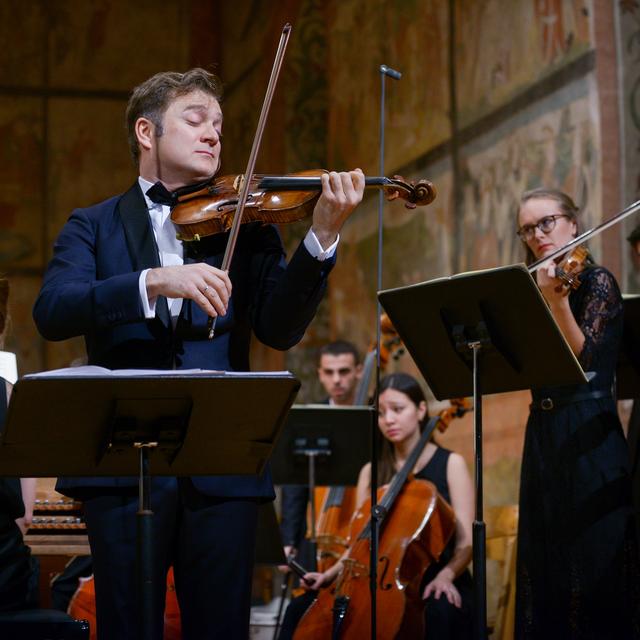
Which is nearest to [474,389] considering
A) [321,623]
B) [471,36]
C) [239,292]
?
[239,292]

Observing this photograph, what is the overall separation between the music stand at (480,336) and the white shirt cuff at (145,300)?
785mm

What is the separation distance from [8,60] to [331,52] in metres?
3.57

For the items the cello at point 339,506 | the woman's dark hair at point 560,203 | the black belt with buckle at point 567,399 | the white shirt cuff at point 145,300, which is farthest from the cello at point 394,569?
the white shirt cuff at point 145,300

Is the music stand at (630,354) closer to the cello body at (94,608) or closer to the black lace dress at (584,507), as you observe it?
the black lace dress at (584,507)

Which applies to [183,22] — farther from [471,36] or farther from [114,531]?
[114,531]

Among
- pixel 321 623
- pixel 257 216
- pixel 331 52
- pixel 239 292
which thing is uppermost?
pixel 331 52

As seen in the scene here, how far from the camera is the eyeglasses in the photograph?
3.59 m

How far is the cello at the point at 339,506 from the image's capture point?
194 inches

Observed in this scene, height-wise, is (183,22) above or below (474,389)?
above

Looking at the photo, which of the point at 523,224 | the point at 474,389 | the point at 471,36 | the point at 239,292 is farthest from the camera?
the point at 471,36

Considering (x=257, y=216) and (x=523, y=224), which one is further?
(x=523, y=224)

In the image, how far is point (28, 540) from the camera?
13.9ft

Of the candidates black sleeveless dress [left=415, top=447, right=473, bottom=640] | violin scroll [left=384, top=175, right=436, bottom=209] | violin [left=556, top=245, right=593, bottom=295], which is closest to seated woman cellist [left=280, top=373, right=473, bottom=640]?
black sleeveless dress [left=415, top=447, right=473, bottom=640]

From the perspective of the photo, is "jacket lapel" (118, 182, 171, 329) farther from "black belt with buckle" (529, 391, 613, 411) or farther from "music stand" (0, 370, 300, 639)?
"black belt with buckle" (529, 391, 613, 411)
